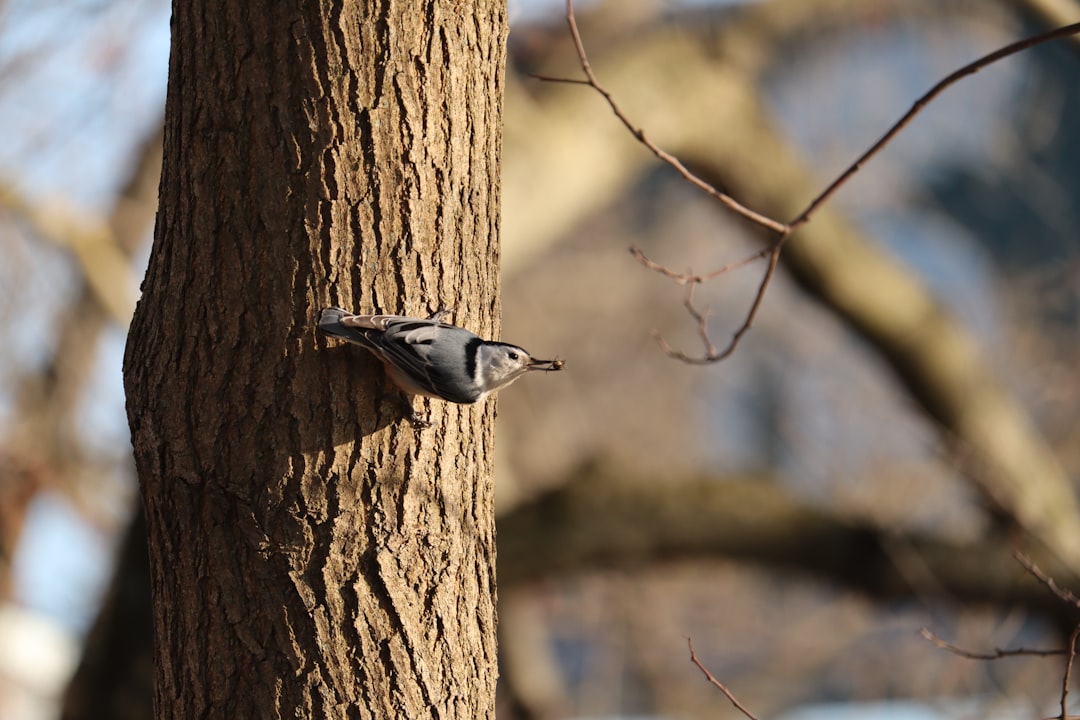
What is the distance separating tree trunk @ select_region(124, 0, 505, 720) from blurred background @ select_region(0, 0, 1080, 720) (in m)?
1.00

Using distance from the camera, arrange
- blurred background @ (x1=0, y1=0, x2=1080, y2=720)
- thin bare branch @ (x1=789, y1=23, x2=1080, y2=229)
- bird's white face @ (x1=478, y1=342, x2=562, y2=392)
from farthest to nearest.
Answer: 1. blurred background @ (x1=0, y1=0, x2=1080, y2=720)
2. bird's white face @ (x1=478, y1=342, x2=562, y2=392)
3. thin bare branch @ (x1=789, y1=23, x2=1080, y2=229)

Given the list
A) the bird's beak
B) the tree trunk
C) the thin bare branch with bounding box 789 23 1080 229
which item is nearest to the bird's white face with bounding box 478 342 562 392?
the bird's beak

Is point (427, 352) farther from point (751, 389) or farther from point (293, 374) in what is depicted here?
point (751, 389)

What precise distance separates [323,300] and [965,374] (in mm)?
4604

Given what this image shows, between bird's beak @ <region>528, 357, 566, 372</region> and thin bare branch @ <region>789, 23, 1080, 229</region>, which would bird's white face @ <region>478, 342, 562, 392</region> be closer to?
bird's beak @ <region>528, 357, 566, 372</region>

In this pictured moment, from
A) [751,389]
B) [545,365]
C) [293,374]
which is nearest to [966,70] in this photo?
[545,365]

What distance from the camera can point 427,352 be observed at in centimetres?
154

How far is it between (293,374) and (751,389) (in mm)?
9027

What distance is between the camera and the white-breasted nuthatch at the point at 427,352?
153 centimetres

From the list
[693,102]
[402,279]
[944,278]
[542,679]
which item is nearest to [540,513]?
[542,679]

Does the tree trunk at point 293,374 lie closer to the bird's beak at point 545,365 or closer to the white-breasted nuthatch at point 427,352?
the white-breasted nuthatch at point 427,352

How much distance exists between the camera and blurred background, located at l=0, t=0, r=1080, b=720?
442 centimetres

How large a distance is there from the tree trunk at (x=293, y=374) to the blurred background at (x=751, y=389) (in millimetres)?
1005

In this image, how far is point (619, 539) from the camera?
14.4 ft
